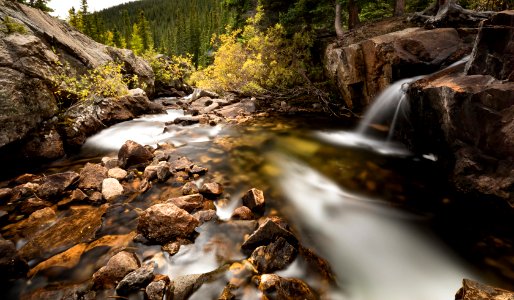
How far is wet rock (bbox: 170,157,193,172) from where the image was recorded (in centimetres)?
749

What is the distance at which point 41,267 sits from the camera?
4137 millimetres

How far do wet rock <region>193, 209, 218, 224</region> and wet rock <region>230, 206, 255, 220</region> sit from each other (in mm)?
372

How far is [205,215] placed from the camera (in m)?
5.32

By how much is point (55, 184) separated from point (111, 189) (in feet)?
4.38

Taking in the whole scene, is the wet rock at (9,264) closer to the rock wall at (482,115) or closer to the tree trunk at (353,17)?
the rock wall at (482,115)

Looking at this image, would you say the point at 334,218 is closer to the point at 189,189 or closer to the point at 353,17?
the point at 189,189

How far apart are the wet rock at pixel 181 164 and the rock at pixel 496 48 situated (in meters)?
7.87

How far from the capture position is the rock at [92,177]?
6461 millimetres

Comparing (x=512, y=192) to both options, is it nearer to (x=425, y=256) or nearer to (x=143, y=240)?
(x=425, y=256)

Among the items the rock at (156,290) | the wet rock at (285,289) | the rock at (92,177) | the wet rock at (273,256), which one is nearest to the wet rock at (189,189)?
the rock at (92,177)

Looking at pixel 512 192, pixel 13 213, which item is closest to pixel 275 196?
pixel 512 192

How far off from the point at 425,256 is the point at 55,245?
6483 mm

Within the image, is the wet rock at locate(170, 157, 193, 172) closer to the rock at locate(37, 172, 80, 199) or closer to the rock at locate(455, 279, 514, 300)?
the rock at locate(37, 172, 80, 199)

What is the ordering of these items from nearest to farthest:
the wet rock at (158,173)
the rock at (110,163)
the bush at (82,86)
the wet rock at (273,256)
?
the wet rock at (273,256) < the wet rock at (158,173) < the rock at (110,163) < the bush at (82,86)
